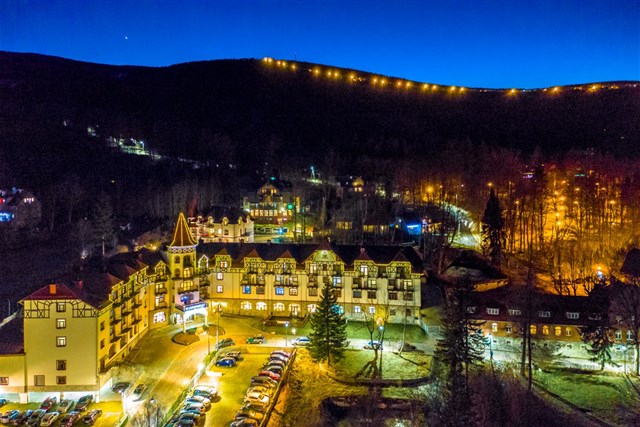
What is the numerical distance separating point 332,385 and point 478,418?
9197 millimetres

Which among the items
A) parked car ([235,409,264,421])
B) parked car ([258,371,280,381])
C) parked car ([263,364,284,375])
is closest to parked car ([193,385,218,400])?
parked car ([235,409,264,421])

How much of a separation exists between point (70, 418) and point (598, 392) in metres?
32.0

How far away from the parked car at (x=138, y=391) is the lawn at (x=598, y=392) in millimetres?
25976

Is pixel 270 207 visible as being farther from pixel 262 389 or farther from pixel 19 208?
pixel 262 389

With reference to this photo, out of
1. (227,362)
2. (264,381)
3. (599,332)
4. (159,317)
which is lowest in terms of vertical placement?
(264,381)

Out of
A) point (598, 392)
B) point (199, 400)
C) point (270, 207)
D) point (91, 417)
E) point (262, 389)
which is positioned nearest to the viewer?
point (91, 417)

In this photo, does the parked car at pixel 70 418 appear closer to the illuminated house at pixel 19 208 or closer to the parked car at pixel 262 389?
the parked car at pixel 262 389

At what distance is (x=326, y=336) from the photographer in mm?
31016

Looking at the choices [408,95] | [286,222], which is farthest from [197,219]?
[408,95]

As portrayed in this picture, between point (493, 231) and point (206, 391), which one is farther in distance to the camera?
point (493, 231)

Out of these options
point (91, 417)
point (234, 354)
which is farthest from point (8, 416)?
point (234, 354)

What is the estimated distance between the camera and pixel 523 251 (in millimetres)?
52312

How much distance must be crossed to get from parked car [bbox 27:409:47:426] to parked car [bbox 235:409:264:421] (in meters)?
10.9

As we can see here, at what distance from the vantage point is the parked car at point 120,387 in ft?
88.5
